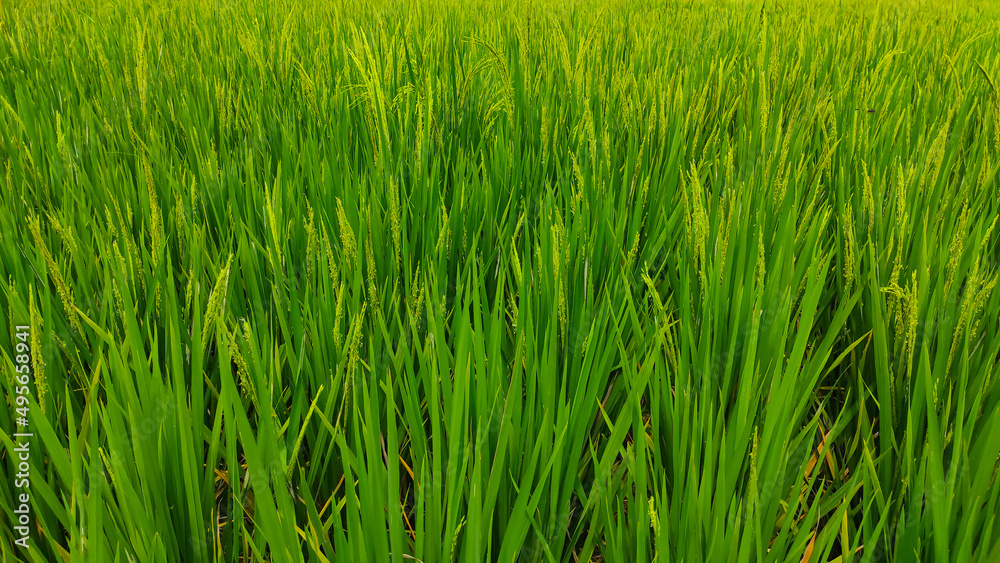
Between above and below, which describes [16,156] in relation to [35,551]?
above

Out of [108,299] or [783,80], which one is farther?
[783,80]

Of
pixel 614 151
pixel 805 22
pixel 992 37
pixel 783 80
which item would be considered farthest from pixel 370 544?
pixel 992 37

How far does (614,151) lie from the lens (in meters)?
1.18

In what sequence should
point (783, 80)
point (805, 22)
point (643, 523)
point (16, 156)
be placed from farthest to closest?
point (805, 22), point (783, 80), point (16, 156), point (643, 523)

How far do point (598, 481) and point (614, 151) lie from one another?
0.82 meters

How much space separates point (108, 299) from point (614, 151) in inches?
35.7

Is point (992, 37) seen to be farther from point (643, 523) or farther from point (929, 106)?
point (643, 523)

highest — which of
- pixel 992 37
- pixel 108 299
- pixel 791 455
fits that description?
pixel 992 37

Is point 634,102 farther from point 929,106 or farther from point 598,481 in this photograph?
point 598,481

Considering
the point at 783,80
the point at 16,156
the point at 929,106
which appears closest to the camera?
the point at 16,156

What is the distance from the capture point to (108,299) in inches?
25.6

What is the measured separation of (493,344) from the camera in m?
0.58

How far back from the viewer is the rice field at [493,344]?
471mm

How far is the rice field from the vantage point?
471 millimetres
